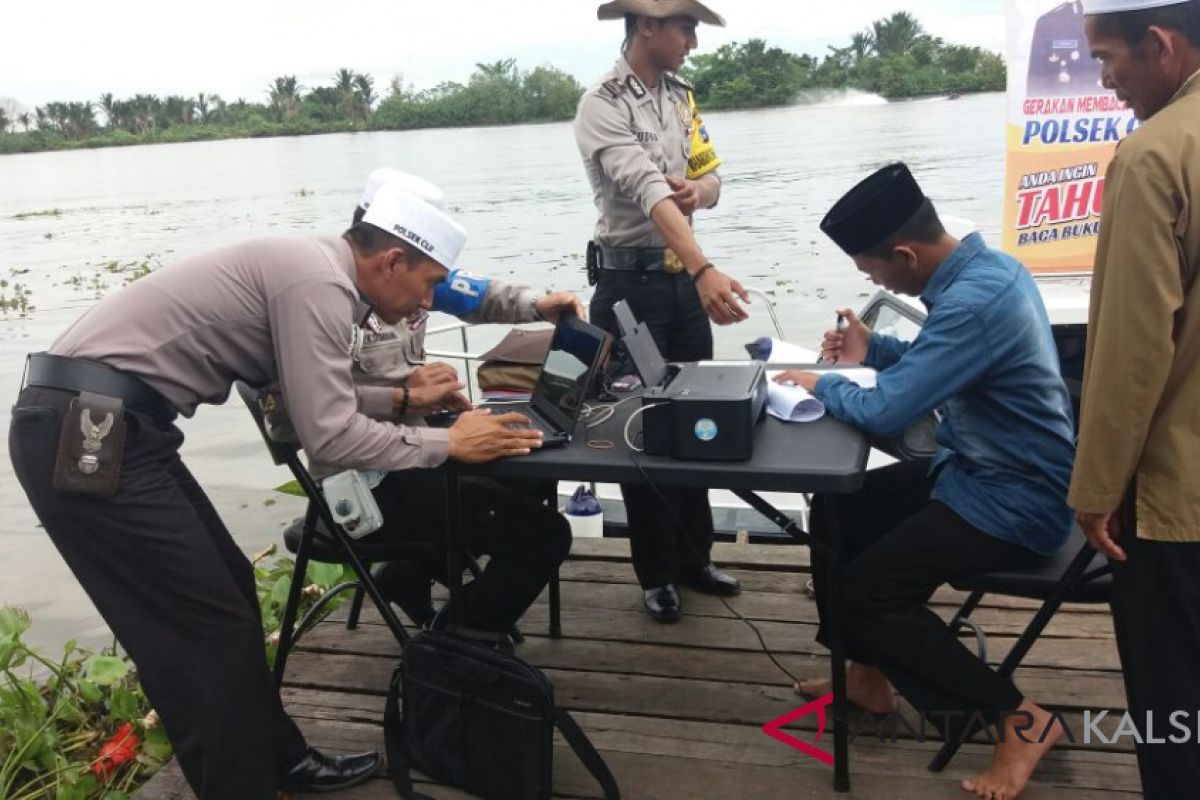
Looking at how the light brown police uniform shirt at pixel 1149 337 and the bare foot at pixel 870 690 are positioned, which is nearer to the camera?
the light brown police uniform shirt at pixel 1149 337

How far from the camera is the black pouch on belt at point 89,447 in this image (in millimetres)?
2119

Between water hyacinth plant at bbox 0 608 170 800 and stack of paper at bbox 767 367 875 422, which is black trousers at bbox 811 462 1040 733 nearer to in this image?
stack of paper at bbox 767 367 875 422

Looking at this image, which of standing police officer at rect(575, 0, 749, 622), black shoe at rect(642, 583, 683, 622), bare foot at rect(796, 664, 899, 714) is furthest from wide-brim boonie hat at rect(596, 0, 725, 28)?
bare foot at rect(796, 664, 899, 714)

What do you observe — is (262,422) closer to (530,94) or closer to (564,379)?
(564,379)

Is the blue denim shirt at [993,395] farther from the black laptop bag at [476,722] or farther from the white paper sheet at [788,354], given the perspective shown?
the white paper sheet at [788,354]

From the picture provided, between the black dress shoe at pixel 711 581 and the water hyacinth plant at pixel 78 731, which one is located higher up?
the black dress shoe at pixel 711 581

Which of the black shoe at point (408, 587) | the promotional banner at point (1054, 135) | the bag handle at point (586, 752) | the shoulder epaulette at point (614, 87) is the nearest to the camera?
the bag handle at point (586, 752)

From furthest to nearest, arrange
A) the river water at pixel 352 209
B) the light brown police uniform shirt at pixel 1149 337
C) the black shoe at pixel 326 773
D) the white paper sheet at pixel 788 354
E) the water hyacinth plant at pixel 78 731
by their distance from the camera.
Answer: the river water at pixel 352 209 < the white paper sheet at pixel 788 354 < the water hyacinth plant at pixel 78 731 < the black shoe at pixel 326 773 < the light brown police uniform shirt at pixel 1149 337

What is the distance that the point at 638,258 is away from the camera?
3.51m

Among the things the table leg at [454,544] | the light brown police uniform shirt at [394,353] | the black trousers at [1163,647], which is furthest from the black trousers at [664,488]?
the black trousers at [1163,647]

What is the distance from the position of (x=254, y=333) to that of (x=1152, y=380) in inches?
72.1

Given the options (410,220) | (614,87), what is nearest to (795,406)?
(410,220)

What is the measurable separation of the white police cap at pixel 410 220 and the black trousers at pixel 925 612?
43.4 inches

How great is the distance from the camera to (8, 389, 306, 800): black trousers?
7.14ft
